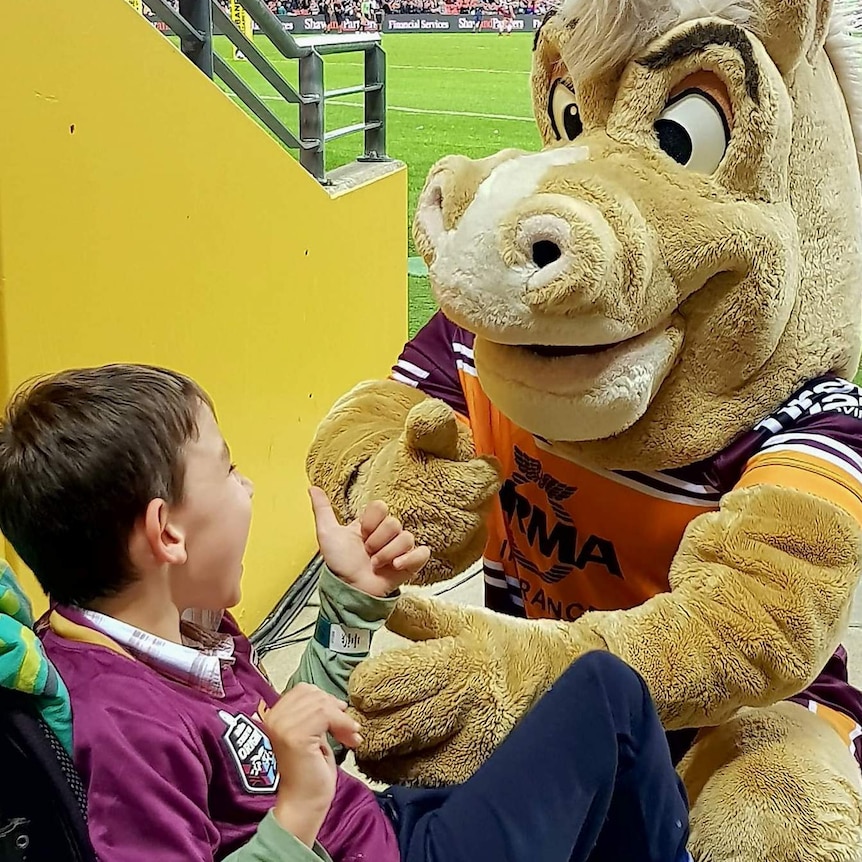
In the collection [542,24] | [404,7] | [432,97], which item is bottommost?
[432,97]

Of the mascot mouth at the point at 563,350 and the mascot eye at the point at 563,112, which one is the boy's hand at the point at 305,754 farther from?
the mascot eye at the point at 563,112

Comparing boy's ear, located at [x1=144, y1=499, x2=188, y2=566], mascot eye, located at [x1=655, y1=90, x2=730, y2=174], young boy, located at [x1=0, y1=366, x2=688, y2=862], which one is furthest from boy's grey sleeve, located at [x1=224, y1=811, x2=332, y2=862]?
mascot eye, located at [x1=655, y1=90, x2=730, y2=174]

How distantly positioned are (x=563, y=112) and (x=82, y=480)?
61 cm

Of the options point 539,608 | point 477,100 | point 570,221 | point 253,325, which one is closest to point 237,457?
point 253,325

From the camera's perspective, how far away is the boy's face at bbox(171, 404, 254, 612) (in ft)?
3.25

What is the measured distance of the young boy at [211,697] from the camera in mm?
888

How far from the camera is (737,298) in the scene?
1.02 meters

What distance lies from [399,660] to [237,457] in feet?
3.91

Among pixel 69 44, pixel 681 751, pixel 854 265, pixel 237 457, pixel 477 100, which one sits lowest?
pixel 477 100

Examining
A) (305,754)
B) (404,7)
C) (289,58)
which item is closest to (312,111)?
(289,58)

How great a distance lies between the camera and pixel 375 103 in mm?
3266

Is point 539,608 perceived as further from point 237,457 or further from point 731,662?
point 237,457

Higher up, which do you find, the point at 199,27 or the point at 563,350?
the point at 199,27

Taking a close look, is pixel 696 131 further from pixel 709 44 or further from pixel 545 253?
pixel 545 253
